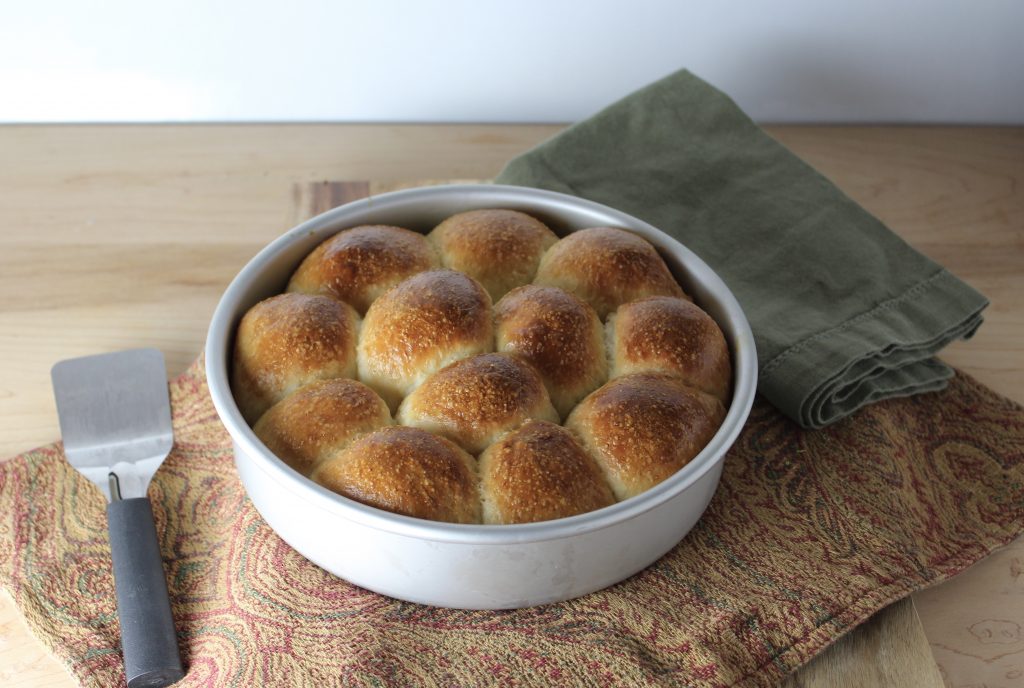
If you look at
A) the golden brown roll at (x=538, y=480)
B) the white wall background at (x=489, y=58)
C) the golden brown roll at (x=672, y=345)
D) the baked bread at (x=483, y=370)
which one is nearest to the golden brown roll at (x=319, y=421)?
the baked bread at (x=483, y=370)

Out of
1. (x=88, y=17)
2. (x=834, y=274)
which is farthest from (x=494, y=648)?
(x=88, y=17)

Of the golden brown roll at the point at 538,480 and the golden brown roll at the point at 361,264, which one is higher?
the golden brown roll at the point at 361,264

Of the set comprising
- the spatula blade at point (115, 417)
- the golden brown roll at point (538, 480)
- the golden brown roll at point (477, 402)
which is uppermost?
the golden brown roll at point (477, 402)

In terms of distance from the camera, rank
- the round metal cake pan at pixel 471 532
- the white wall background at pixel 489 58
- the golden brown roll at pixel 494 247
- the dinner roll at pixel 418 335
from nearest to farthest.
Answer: the round metal cake pan at pixel 471 532, the dinner roll at pixel 418 335, the golden brown roll at pixel 494 247, the white wall background at pixel 489 58

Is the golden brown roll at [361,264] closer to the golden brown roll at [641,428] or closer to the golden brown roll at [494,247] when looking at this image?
the golden brown roll at [494,247]

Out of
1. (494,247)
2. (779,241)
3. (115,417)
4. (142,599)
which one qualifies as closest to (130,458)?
(115,417)

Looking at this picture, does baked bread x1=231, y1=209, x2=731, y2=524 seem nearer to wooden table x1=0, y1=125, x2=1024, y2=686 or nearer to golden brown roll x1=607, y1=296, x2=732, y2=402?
golden brown roll x1=607, y1=296, x2=732, y2=402

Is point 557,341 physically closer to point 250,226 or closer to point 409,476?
point 409,476
